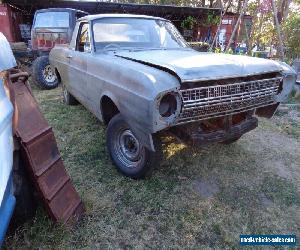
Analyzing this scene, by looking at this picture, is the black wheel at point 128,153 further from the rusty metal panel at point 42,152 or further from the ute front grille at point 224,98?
the rusty metal panel at point 42,152

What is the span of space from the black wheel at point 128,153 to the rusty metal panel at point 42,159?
766mm

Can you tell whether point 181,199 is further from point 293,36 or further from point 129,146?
point 293,36

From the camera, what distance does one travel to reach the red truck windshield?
305 inches

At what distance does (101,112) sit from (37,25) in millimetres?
5753

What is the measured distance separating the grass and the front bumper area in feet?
1.93

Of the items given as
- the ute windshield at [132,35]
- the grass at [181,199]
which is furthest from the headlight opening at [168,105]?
the ute windshield at [132,35]

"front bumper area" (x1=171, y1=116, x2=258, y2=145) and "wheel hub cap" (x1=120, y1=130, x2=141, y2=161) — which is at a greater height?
"front bumper area" (x1=171, y1=116, x2=258, y2=145)

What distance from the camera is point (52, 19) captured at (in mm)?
7926

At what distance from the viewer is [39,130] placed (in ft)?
7.88

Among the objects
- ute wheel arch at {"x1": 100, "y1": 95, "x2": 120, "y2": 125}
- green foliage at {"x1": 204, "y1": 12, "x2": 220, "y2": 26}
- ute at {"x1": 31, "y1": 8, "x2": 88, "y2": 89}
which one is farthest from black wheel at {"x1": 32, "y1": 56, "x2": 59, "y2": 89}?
green foliage at {"x1": 204, "y1": 12, "x2": 220, "y2": 26}

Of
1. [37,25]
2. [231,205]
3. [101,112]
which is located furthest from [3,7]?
[231,205]

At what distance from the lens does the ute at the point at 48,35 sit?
24.2ft

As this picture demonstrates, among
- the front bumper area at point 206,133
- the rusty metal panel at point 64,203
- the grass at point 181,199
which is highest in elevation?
the front bumper area at point 206,133

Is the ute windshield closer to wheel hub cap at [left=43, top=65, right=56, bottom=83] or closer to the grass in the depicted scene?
the grass
